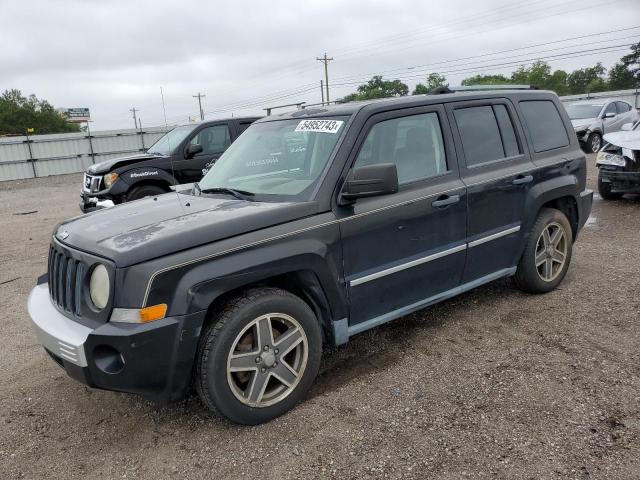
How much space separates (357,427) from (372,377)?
0.59 metres

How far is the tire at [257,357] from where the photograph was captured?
2779 mm

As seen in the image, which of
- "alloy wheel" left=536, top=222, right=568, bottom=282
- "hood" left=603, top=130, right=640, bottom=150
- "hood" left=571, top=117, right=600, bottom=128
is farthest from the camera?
"hood" left=571, top=117, right=600, bottom=128

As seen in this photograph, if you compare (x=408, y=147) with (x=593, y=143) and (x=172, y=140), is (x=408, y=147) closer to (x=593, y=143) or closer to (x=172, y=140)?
(x=172, y=140)

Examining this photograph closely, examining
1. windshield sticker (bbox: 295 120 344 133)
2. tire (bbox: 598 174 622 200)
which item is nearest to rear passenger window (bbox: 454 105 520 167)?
windshield sticker (bbox: 295 120 344 133)

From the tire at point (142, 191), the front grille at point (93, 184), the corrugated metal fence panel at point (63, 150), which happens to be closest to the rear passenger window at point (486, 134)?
the tire at point (142, 191)

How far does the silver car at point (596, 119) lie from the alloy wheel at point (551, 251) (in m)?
12.8

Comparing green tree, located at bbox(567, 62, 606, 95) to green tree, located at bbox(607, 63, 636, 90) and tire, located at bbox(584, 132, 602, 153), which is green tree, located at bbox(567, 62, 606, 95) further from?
tire, located at bbox(584, 132, 602, 153)

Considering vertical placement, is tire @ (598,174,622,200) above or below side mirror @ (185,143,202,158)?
below

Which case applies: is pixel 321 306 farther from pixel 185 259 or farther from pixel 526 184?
pixel 526 184

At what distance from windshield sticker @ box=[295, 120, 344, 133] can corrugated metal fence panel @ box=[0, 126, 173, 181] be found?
21142 mm

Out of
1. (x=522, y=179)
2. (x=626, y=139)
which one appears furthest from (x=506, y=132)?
(x=626, y=139)

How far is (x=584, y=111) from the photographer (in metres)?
17.1

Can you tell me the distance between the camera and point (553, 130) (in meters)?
4.71

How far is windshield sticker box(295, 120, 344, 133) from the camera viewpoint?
350 cm
